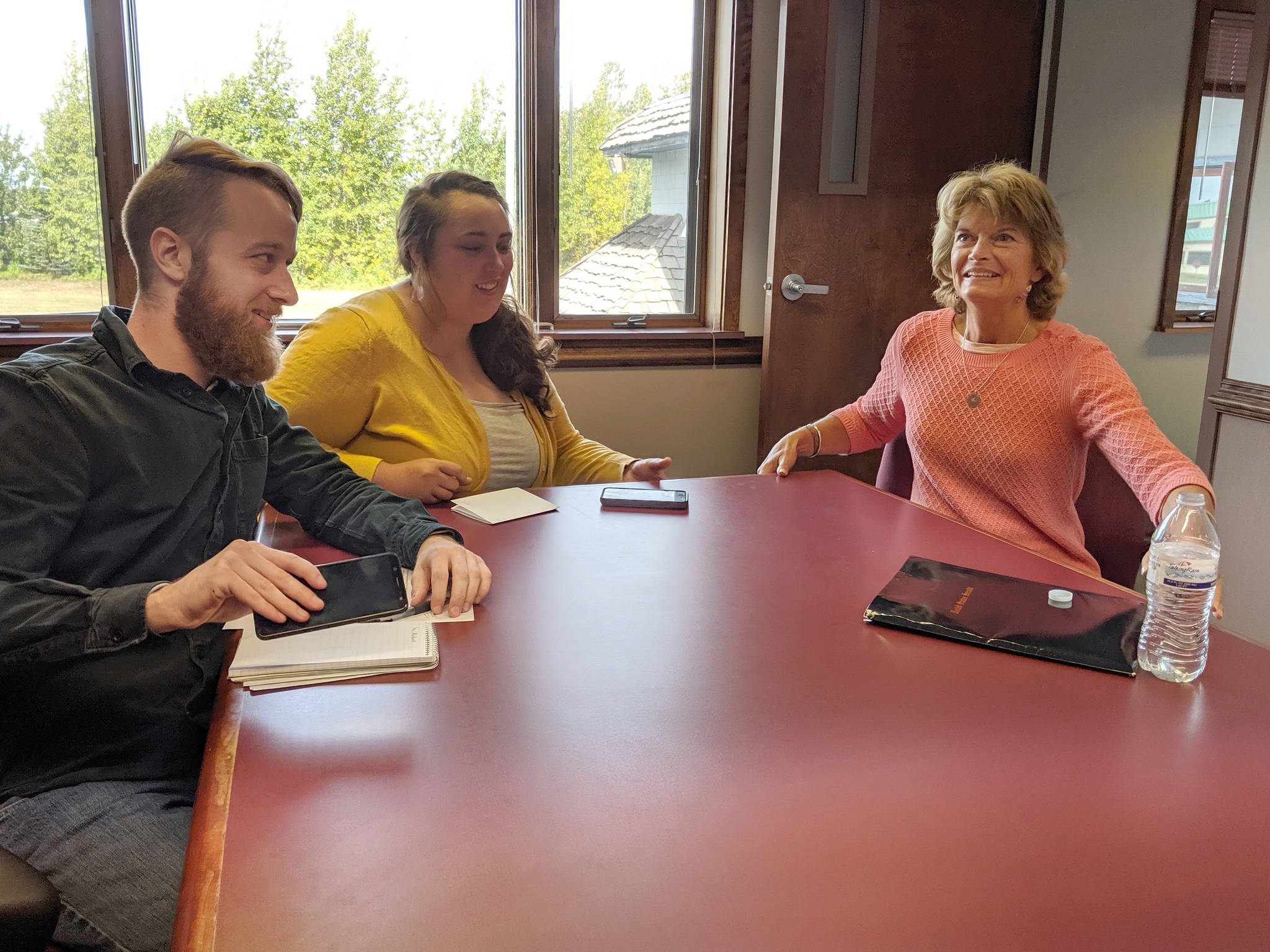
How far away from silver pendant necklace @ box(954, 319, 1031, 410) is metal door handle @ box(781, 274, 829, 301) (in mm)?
1164

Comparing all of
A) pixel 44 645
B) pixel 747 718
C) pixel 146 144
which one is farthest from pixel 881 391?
pixel 146 144

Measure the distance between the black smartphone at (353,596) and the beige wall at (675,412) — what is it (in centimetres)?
201

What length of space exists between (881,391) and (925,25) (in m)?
1.60

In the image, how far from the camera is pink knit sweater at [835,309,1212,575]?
1.73 m

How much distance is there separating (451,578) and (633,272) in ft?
7.68

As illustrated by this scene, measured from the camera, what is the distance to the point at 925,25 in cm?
307

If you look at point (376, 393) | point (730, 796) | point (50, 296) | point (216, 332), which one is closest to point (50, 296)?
point (50, 296)

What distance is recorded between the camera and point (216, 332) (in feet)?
4.27

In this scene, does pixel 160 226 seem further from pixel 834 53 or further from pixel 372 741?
pixel 834 53

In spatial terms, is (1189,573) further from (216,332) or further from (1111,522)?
(216,332)

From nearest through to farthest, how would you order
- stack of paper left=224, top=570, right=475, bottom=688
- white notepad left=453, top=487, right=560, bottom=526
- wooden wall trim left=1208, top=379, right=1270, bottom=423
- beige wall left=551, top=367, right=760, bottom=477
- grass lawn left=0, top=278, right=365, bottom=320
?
stack of paper left=224, top=570, right=475, bottom=688 → white notepad left=453, top=487, right=560, bottom=526 → wooden wall trim left=1208, top=379, right=1270, bottom=423 → grass lawn left=0, top=278, right=365, bottom=320 → beige wall left=551, top=367, right=760, bottom=477

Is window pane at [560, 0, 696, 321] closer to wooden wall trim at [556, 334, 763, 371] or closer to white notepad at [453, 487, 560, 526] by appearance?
wooden wall trim at [556, 334, 763, 371]

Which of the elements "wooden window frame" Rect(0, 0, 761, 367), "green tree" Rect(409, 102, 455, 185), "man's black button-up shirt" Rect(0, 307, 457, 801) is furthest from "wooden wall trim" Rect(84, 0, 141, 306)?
"man's black button-up shirt" Rect(0, 307, 457, 801)

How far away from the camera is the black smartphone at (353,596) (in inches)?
43.9
